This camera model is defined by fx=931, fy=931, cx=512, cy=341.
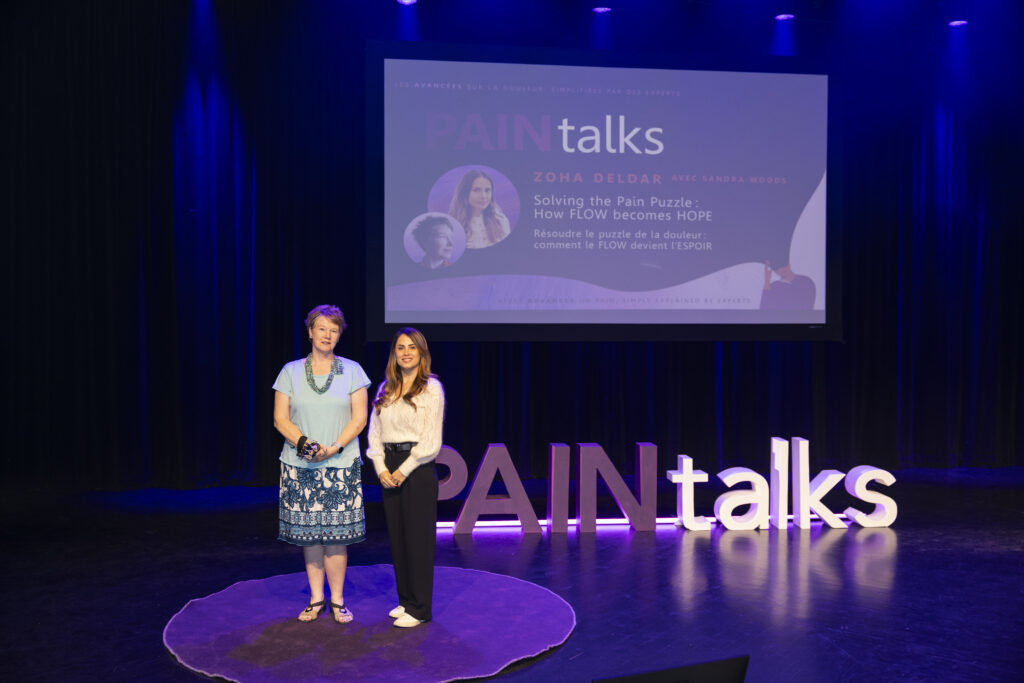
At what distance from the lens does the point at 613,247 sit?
6.31 m

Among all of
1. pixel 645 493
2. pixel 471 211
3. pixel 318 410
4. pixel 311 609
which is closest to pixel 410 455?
pixel 318 410

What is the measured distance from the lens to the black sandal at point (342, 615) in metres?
3.70

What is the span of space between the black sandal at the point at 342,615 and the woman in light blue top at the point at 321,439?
27 centimetres

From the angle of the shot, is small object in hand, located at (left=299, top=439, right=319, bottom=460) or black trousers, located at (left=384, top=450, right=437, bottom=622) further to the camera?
black trousers, located at (left=384, top=450, right=437, bottom=622)

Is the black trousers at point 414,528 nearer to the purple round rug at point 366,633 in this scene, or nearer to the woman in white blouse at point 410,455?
the woman in white blouse at point 410,455

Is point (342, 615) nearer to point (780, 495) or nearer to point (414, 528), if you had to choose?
point (414, 528)

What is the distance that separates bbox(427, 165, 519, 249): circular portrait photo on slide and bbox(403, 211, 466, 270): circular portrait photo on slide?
5cm

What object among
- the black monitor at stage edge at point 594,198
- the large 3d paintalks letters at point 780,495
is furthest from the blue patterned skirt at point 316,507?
the black monitor at stage edge at point 594,198

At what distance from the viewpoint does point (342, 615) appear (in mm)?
3717

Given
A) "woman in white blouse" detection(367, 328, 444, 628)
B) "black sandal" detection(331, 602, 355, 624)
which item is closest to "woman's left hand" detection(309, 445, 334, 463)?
"woman in white blouse" detection(367, 328, 444, 628)

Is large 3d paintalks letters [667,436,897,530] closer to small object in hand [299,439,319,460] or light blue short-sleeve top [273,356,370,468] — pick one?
light blue short-sleeve top [273,356,370,468]

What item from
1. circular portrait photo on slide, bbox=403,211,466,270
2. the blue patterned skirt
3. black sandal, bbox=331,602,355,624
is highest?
circular portrait photo on slide, bbox=403,211,466,270

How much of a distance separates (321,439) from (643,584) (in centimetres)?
173

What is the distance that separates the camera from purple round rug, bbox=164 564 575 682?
325 centimetres
